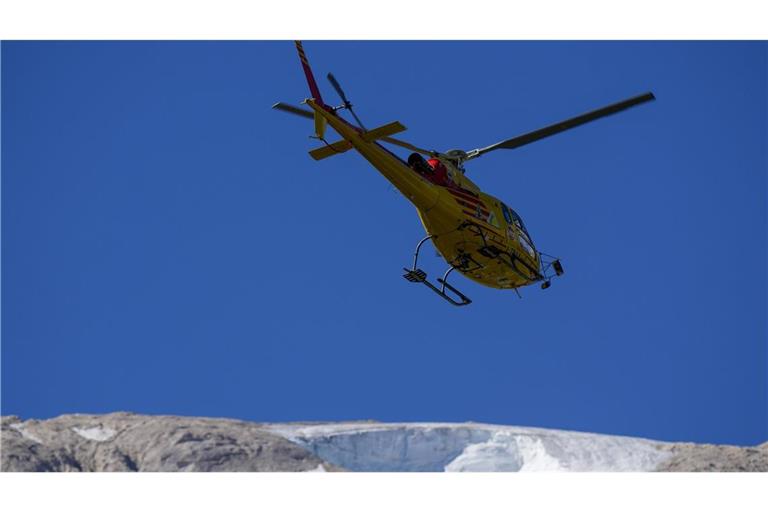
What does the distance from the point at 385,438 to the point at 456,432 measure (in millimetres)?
3498

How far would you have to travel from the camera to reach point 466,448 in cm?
5806

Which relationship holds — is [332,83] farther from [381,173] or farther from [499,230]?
[499,230]

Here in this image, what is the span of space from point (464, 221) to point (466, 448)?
32.8 meters

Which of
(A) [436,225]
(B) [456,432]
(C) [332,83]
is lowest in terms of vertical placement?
(A) [436,225]

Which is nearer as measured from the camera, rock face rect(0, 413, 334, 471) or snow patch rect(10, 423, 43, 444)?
rock face rect(0, 413, 334, 471)

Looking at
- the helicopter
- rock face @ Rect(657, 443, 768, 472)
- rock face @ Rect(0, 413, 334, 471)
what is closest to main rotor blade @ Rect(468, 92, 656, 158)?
the helicopter

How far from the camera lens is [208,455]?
51.5 meters

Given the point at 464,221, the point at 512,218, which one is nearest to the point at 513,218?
the point at 512,218

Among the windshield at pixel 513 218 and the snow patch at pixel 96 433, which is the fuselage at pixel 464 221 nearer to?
the windshield at pixel 513 218

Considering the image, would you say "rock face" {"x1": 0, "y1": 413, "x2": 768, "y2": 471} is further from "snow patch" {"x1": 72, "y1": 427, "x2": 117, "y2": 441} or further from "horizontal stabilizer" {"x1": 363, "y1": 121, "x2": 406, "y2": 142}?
"horizontal stabilizer" {"x1": 363, "y1": 121, "x2": 406, "y2": 142}

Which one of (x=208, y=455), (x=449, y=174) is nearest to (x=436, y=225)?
(x=449, y=174)

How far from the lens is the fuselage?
25750mm

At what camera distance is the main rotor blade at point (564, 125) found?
26.2 meters

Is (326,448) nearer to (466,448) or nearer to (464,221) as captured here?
(466,448)
